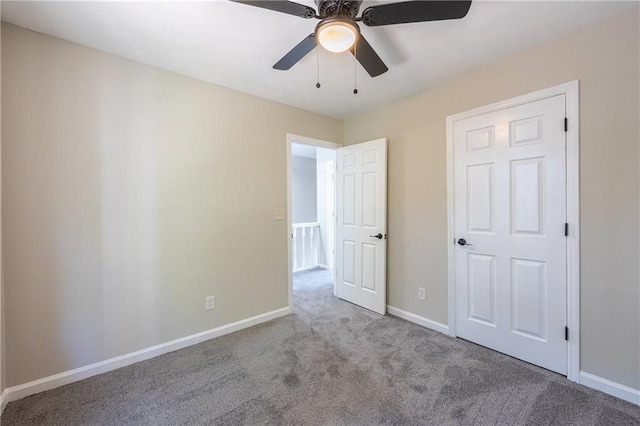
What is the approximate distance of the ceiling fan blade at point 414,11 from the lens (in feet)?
4.19

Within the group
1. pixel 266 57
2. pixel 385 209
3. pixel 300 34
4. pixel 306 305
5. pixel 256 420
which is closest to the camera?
pixel 256 420

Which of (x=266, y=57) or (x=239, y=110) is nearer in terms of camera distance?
(x=266, y=57)

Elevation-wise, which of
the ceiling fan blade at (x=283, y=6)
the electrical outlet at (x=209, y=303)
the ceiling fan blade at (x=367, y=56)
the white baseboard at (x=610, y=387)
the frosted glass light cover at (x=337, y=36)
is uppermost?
the ceiling fan blade at (x=283, y=6)

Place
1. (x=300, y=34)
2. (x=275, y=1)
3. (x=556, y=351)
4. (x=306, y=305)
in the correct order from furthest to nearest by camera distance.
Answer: (x=306, y=305) < (x=556, y=351) < (x=300, y=34) < (x=275, y=1)

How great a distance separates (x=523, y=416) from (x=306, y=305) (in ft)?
7.24

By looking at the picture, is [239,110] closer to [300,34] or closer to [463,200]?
[300,34]

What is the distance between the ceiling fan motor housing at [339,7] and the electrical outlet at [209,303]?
2.38 m

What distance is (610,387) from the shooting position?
69.1 inches

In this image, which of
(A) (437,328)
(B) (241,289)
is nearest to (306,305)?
(B) (241,289)

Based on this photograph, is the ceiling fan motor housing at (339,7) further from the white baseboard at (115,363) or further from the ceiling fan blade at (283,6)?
the white baseboard at (115,363)

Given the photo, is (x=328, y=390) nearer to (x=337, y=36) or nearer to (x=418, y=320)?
(x=418, y=320)

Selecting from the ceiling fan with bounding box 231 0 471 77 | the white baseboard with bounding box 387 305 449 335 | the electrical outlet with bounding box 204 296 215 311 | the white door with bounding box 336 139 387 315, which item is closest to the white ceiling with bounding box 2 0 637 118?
the ceiling fan with bounding box 231 0 471 77

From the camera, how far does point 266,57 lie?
83.6 inches

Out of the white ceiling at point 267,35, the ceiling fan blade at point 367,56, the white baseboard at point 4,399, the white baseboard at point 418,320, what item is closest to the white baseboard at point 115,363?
the white baseboard at point 4,399
